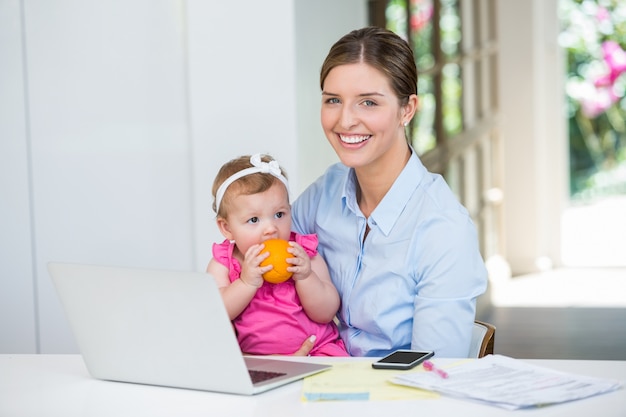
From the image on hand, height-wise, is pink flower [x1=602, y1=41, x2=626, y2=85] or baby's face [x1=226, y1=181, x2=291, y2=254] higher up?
pink flower [x1=602, y1=41, x2=626, y2=85]

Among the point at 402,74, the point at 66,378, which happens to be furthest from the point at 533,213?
the point at 66,378

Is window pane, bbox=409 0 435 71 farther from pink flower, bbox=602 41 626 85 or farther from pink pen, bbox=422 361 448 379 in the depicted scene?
pink pen, bbox=422 361 448 379

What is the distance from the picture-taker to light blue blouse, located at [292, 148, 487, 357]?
1.95m

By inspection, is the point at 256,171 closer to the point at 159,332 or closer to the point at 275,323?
the point at 275,323

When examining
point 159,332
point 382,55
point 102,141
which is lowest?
point 159,332

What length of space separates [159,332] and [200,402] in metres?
0.14

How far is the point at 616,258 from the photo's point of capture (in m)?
6.96

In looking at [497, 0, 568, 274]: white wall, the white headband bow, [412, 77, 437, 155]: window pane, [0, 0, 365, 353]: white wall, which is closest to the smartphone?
the white headband bow

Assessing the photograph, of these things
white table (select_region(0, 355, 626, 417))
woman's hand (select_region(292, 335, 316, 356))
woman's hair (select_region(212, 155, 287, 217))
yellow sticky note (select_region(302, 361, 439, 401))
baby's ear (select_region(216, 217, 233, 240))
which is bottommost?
woman's hand (select_region(292, 335, 316, 356))

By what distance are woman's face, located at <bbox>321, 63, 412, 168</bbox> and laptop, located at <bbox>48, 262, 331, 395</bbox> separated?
2.04 feet

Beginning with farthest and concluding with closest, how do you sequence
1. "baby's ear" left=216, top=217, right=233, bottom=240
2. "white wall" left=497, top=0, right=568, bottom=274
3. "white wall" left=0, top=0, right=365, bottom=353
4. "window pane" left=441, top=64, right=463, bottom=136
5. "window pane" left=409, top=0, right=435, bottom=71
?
1. "white wall" left=497, top=0, right=568, bottom=274
2. "window pane" left=441, top=64, right=463, bottom=136
3. "window pane" left=409, top=0, right=435, bottom=71
4. "white wall" left=0, top=0, right=365, bottom=353
5. "baby's ear" left=216, top=217, right=233, bottom=240

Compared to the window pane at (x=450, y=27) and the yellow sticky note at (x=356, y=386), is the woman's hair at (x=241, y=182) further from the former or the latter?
the window pane at (x=450, y=27)

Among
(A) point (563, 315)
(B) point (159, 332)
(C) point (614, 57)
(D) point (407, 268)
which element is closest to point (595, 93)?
(C) point (614, 57)

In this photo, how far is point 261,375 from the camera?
5.02ft
